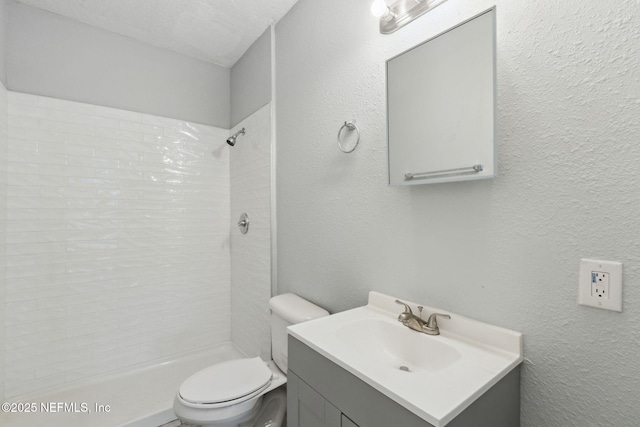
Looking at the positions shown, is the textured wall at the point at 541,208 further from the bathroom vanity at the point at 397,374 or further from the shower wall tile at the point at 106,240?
the shower wall tile at the point at 106,240

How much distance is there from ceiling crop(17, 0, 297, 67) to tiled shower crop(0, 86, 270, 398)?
1.82 feet

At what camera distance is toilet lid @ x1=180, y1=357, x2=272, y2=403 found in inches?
51.1

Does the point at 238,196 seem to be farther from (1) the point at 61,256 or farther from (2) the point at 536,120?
(2) the point at 536,120

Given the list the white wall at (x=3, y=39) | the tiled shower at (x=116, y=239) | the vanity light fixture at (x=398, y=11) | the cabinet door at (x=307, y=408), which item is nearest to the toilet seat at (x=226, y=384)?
the cabinet door at (x=307, y=408)

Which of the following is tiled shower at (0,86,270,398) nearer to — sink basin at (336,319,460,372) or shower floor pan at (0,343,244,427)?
shower floor pan at (0,343,244,427)

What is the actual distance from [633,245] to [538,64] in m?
0.52

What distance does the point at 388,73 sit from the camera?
112 cm

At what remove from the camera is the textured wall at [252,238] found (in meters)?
2.01

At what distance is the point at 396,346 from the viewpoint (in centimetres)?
104

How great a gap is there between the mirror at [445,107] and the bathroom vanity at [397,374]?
0.51 meters

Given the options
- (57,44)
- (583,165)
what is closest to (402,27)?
(583,165)

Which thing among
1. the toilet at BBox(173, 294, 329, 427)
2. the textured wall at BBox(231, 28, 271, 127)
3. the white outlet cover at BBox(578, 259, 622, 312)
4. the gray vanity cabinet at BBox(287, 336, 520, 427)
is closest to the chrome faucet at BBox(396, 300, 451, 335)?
the gray vanity cabinet at BBox(287, 336, 520, 427)

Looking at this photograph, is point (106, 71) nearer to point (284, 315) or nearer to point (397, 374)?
point (284, 315)

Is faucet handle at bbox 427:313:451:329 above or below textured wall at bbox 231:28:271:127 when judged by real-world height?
below
